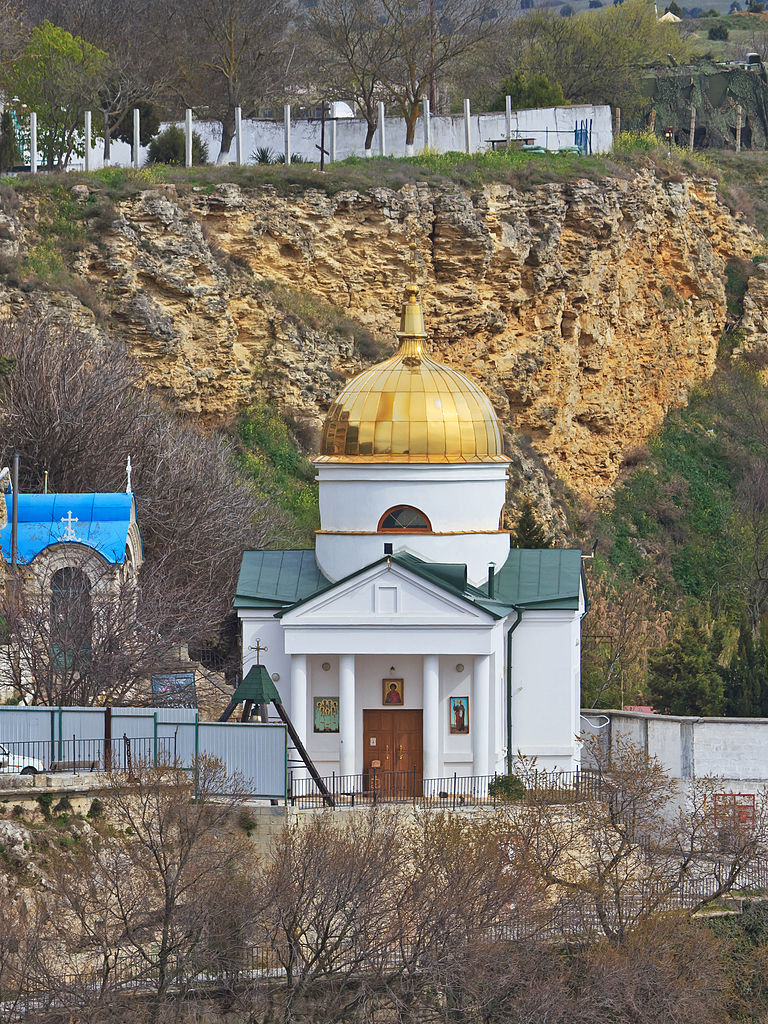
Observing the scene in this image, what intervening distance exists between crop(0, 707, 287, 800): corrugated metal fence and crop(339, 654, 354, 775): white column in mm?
2125

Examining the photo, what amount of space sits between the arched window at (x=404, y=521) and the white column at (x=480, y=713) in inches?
94.3

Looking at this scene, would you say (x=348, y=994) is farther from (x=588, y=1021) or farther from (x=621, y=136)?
(x=621, y=136)

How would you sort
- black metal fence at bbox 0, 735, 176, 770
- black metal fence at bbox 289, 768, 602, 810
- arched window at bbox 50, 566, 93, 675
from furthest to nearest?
arched window at bbox 50, 566, 93, 675 → black metal fence at bbox 289, 768, 602, 810 → black metal fence at bbox 0, 735, 176, 770

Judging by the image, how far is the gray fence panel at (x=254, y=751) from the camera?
2802cm

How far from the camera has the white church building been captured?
30.1m

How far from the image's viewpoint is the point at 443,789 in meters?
30.1

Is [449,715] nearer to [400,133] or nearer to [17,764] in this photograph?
[17,764]

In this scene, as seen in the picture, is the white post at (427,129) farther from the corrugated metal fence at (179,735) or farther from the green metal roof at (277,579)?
the corrugated metal fence at (179,735)

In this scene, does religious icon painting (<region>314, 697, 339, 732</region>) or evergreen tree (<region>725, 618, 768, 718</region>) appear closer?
religious icon painting (<region>314, 697, 339, 732</region>)

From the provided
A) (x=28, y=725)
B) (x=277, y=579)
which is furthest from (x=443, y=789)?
(x=28, y=725)

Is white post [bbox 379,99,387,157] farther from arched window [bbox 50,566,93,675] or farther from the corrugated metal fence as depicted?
the corrugated metal fence

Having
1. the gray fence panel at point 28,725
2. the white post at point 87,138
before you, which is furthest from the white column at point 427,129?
the gray fence panel at point 28,725

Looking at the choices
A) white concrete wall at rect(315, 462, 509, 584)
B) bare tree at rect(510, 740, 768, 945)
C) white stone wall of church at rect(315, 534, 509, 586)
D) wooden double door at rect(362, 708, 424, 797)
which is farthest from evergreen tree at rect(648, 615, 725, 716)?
wooden double door at rect(362, 708, 424, 797)

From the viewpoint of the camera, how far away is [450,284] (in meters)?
56.1
